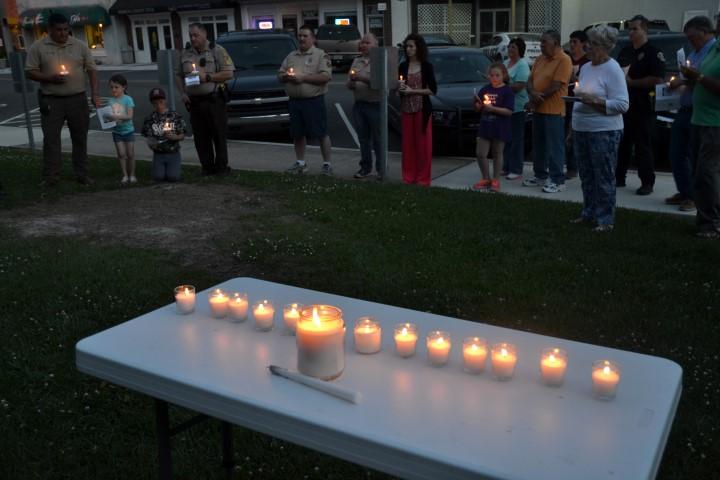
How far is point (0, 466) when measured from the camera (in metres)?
3.43

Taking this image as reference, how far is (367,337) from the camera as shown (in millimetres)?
2422

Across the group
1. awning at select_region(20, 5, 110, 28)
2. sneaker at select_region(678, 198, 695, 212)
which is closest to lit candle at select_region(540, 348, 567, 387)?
sneaker at select_region(678, 198, 695, 212)

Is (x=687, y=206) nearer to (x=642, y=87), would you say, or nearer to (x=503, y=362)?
(x=642, y=87)

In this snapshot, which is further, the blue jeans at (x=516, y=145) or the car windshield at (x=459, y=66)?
the car windshield at (x=459, y=66)

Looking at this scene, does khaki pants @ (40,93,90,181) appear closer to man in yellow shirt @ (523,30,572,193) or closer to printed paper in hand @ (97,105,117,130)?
printed paper in hand @ (97,105,117,130)

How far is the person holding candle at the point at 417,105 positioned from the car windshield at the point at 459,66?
9.87 ft

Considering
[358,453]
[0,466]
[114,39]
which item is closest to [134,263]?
[0,466]

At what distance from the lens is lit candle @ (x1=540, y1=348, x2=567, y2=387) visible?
219 centimetres

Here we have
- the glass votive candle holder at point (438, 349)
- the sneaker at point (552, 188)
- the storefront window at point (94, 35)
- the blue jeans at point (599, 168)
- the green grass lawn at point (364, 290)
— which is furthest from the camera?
the storefront window at point (94, 35)

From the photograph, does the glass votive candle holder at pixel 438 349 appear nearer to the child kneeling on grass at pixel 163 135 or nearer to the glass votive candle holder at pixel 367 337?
the glass votive candle holder at pixel 367 337

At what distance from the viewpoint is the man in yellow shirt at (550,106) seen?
8055mm

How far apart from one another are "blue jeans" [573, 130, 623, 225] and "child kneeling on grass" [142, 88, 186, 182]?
5156 mm

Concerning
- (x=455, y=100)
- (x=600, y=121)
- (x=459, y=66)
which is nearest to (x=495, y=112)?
(x=600, y=121)

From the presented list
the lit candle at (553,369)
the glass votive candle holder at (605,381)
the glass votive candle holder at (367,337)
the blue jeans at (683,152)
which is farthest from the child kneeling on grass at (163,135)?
the glass votive candle holder at (605,381)
